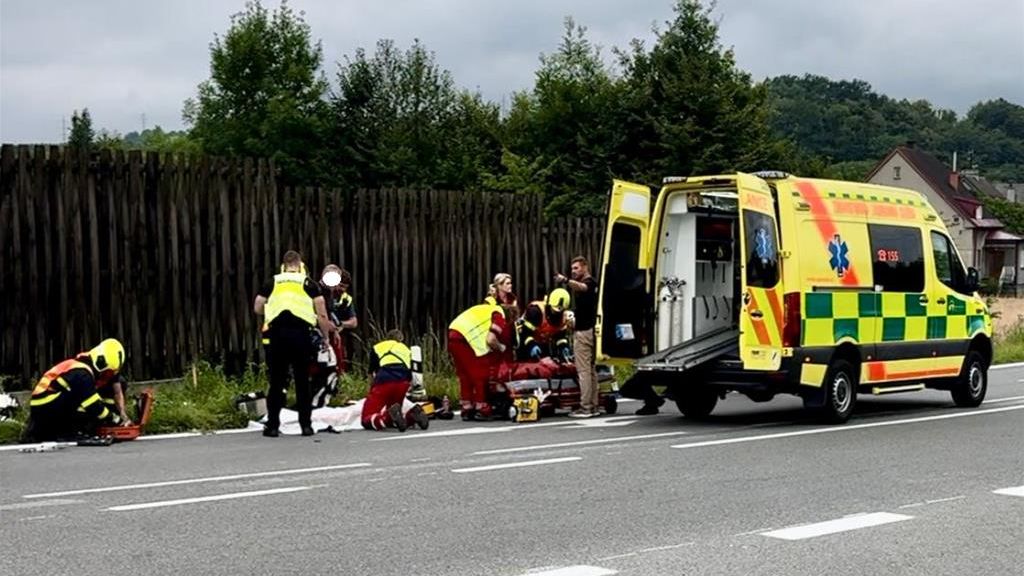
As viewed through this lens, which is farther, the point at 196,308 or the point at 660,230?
the point at 196,308

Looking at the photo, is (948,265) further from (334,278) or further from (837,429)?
(334,278)

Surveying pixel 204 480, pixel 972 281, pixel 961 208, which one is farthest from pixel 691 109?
pixel 961 208

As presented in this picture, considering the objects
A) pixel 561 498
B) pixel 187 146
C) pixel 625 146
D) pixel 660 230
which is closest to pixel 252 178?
pixel 660 230

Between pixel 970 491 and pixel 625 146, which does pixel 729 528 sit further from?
pixel 625 146

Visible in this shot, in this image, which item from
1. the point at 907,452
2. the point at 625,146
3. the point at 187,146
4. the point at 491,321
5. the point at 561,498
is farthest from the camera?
the point at 187,146

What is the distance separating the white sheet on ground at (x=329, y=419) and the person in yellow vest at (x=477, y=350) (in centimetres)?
75

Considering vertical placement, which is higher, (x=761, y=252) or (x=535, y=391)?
(x=761, y=252)

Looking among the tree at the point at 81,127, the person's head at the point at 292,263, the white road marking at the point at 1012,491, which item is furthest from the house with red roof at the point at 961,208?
the white road marking at the point at 1012,491

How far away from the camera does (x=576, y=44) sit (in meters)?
55.5

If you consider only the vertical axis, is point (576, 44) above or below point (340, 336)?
above

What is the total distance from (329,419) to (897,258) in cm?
633

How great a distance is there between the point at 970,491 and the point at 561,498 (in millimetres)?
2862

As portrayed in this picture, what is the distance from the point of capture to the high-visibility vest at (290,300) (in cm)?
1291

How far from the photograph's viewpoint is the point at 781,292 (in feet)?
43.1
